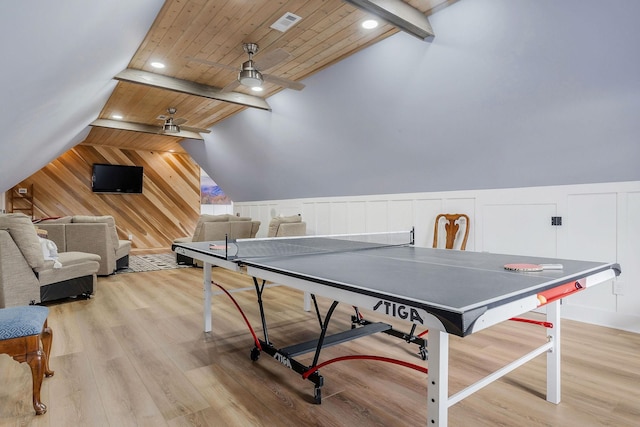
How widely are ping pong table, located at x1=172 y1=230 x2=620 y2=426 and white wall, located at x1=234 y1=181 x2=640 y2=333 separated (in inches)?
70.8

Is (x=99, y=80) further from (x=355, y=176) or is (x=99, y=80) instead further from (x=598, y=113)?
(x=598, y=113)

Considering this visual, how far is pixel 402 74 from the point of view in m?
3.85

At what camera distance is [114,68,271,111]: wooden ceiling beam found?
4705mm

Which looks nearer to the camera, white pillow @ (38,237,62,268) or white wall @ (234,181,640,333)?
white wall @ (234,181,640,333)

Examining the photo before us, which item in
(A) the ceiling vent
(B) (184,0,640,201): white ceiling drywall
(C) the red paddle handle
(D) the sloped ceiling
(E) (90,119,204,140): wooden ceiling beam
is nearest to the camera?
(C) the red paddle handle

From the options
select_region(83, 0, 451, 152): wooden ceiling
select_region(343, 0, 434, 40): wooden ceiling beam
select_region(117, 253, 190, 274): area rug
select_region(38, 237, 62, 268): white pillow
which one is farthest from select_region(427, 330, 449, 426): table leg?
select_region(117, 253, 190, 274): area rug

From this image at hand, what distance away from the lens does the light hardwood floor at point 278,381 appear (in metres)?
1.87

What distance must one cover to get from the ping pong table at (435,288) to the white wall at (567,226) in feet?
5.90

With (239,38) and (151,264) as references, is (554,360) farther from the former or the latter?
(151,264)

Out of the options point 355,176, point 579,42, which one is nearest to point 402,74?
point 579,42

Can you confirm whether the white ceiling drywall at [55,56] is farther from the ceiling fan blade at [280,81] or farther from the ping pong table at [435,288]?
the ping pong table at [435,288]

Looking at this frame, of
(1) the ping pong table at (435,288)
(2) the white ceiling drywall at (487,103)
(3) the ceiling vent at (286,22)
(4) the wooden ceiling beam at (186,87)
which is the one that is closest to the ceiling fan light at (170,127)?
(4) the wooden ceiling beam at (186,87)

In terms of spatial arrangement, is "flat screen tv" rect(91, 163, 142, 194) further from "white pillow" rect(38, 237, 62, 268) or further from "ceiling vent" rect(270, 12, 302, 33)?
"ceiling vent" rect(270, 12, 302, 33)

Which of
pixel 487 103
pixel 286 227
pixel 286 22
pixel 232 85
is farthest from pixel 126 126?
pixel 487 103
